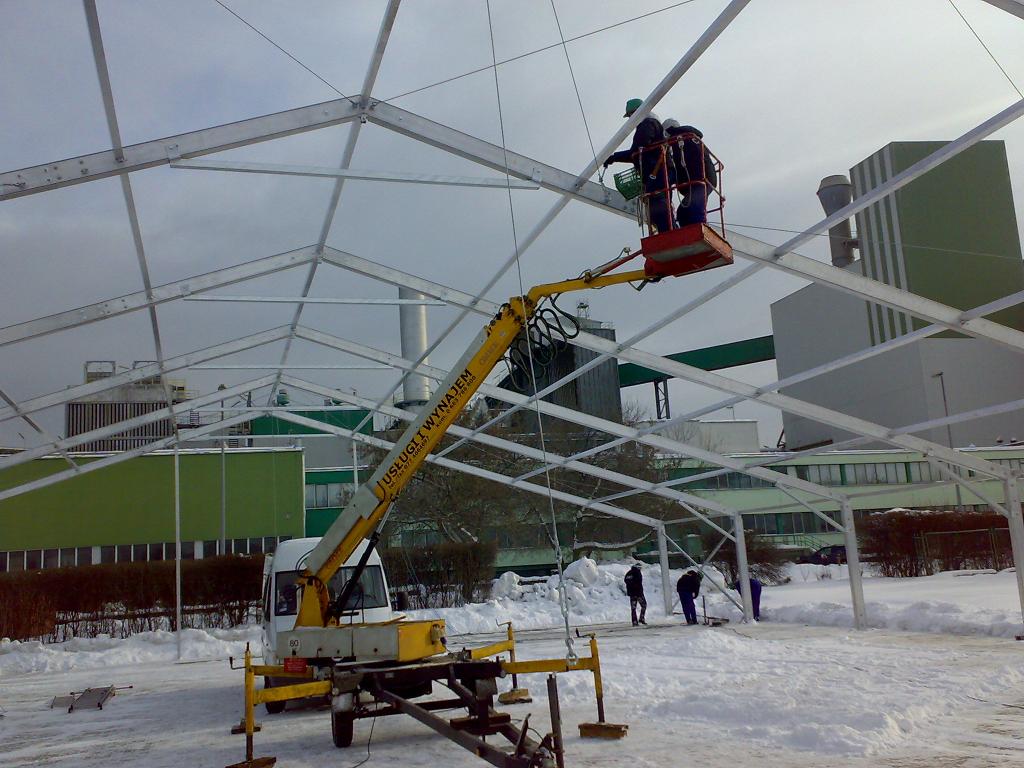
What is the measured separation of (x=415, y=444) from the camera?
9.38 meters

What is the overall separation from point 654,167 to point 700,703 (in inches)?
233

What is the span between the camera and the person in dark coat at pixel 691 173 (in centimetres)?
798

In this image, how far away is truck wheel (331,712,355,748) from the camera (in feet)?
29.0

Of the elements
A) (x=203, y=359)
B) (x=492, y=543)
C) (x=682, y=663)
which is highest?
(x=203, y=359)

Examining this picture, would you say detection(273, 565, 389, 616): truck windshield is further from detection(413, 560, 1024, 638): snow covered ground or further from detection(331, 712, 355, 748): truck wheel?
detection(413, 560, 1024, 638): snow covered ground

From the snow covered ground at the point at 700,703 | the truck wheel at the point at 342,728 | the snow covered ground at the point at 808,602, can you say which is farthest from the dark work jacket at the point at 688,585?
the truck wheel at the point at 342,728

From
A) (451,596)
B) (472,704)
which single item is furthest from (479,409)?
(472,704)

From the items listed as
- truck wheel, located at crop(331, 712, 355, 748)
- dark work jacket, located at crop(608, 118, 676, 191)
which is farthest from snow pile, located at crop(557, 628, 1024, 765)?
dark work jacket, located at crop(608, 118, 676, 191)

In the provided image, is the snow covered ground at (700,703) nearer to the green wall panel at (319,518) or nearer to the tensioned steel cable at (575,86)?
the tensioned steel cable at (575,86)

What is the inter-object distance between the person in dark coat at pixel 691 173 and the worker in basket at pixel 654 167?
0.11 m

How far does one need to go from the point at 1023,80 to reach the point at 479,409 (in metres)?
28.9

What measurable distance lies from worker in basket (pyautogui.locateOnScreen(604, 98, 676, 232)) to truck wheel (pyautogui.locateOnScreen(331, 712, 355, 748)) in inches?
228

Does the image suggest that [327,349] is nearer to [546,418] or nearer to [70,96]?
[70,96]

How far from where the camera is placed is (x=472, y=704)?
8.35 meters
